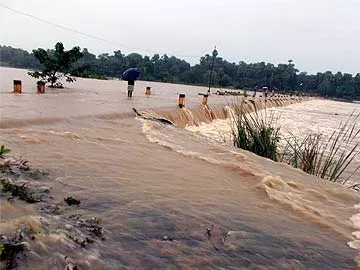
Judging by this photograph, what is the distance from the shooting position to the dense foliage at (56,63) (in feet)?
59.0

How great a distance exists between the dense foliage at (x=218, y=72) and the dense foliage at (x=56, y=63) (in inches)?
1598

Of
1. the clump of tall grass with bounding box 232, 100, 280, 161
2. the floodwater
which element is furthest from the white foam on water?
the clump of tall grass with bounding box 232, 100, 280, 161

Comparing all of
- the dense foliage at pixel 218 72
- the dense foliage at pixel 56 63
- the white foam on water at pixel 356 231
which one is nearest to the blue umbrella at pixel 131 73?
the dense foliage at pixel 56 63

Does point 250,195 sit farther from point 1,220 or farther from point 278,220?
point 1,220

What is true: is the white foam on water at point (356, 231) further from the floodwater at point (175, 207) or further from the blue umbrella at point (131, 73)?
the blue umbrella at point (131, 73)

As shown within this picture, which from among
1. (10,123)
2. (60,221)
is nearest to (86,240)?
(60,221)

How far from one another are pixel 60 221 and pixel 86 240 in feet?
1.10

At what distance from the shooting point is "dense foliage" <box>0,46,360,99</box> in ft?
214

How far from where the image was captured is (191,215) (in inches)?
141

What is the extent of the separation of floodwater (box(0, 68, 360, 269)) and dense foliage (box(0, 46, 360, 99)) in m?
54.6

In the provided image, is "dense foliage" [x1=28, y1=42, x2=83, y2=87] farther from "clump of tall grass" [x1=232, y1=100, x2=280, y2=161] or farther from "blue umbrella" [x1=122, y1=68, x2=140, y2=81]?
"clump of tall grass" [x1=232, y1=100, x2=280, y2=161]

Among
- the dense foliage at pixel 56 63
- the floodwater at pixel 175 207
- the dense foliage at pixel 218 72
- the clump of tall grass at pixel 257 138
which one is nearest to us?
the floodwater at pixel 175 207

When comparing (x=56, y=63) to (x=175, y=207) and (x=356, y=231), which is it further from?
(x=356, y=231)

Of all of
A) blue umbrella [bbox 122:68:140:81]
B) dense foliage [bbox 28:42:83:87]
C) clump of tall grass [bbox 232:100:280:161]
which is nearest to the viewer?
clump of tall grass [bbox 232:100:280:161]
